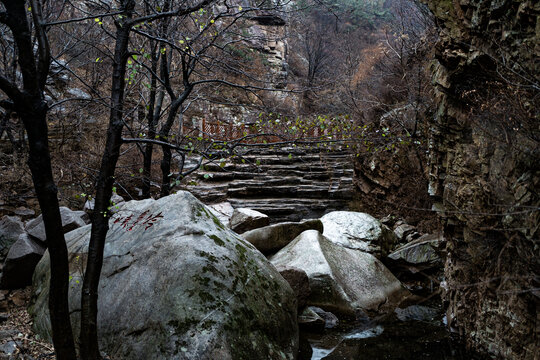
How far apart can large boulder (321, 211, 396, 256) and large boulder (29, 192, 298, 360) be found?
13.3 ft

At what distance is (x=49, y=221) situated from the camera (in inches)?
115

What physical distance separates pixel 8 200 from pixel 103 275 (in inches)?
221

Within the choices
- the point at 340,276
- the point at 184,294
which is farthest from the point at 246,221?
the point at 184,294

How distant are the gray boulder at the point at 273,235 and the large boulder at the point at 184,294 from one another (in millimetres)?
2447

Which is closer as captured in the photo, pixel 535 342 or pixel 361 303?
pixel 535 342

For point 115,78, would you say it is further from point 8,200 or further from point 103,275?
point 8,200

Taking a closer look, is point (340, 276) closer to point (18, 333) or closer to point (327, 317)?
point (327, 317)

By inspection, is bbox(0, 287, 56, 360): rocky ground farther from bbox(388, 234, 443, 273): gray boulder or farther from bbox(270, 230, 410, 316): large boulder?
bbox(388, 234, 443, 273): gray boulder

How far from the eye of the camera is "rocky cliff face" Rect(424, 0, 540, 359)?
11.8 feet

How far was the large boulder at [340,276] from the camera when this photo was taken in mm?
6141

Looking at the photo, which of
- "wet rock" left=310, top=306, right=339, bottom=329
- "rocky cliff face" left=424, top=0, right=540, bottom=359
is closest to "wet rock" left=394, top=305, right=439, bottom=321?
"rocky cliff face" left=424, top=0, right=540, bottom=359

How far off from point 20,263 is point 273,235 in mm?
3973

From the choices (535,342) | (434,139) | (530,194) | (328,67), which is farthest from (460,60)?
(328,67)

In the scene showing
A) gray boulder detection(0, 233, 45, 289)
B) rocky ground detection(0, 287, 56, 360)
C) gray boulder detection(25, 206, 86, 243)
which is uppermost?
gray boulder detection(25, 206, 86, 243)
